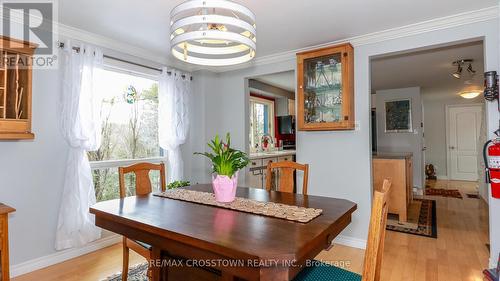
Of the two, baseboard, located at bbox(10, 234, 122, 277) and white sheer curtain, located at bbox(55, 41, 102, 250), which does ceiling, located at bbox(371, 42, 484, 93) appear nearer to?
white sheer curtain, located at bbox(55, 41, 102, 250)

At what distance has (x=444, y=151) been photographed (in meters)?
7.37

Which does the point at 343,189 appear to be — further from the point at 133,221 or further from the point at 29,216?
the point at 29,216

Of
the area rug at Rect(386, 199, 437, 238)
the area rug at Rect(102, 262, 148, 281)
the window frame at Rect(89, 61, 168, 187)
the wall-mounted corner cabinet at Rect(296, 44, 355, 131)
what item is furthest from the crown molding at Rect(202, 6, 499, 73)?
the area rug at Rect(102, 262, 148, 281)

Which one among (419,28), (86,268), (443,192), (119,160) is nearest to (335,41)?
(419,28)

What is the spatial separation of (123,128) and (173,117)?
24.6 inches

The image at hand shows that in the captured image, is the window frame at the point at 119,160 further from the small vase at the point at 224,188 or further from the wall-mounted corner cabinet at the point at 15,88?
the small vase at the point at 224,188

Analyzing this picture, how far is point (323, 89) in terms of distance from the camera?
9.96ft

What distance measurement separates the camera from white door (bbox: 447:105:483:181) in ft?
23.0

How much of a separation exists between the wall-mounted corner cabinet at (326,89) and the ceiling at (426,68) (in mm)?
733

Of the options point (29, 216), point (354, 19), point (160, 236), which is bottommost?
point (29, 216)

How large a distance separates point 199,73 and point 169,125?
0.97m

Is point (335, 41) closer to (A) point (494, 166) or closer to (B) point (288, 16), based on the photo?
(B) point (288, 16)

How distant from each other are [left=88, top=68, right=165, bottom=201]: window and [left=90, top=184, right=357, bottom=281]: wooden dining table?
137 centimetres

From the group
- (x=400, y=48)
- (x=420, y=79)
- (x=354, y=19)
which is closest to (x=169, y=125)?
(x=354, y=19)
